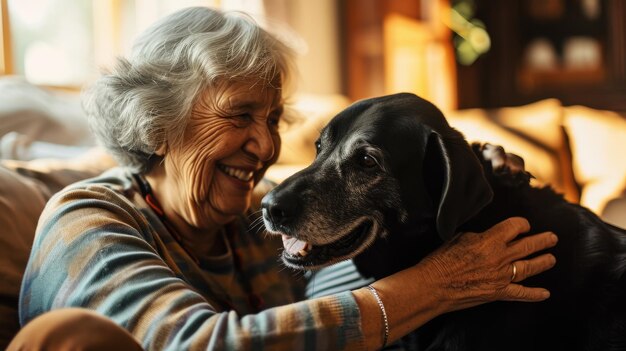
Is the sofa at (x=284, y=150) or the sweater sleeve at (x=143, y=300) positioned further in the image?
the sofa at (x=284, y=150)

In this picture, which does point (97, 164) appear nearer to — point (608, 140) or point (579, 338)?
point (579, 338)

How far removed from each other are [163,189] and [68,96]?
3.61ft

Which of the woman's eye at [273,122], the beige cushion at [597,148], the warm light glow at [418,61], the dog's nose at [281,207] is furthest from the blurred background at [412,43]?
the dog's nose at [281,207]

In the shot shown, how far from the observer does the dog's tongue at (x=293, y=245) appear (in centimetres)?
146

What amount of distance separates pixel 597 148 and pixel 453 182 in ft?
6.33

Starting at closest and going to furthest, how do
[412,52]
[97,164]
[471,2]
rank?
[97,164] → [412,52] → [471,2]

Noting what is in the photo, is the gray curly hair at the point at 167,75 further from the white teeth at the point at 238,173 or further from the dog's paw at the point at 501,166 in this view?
the dog's paw at the point at 501,166

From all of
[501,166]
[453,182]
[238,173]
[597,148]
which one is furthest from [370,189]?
[597,148]

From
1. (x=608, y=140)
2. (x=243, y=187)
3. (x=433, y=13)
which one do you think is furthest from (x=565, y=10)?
(x=243, y=187)

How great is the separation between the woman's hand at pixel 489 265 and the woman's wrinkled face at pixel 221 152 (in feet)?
1.75

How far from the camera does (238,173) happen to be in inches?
68.2

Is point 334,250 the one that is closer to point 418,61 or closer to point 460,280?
point 460,280

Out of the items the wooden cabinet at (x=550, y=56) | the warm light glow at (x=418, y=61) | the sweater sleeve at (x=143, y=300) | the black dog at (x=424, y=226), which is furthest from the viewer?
the wooden cabinet at (x=550, y=56)

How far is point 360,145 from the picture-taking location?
1.44 metres
